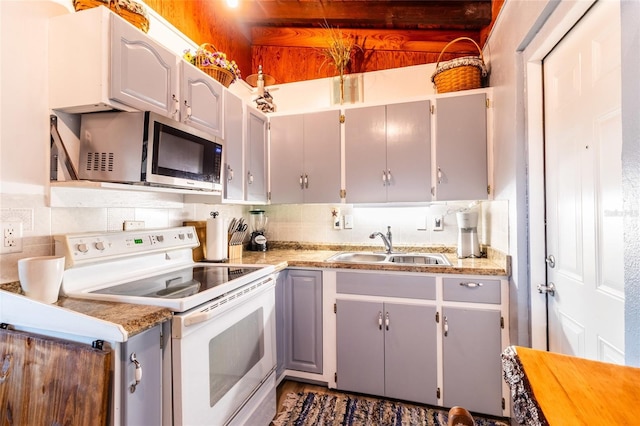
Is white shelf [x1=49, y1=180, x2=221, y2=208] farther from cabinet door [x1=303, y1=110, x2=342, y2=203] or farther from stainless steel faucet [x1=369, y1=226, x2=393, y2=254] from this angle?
stainless steel faucet [x1=369, y1=226, x2=393, y2=254]

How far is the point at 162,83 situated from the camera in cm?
146

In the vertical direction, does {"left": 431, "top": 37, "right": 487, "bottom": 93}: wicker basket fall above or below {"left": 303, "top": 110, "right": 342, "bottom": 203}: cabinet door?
above

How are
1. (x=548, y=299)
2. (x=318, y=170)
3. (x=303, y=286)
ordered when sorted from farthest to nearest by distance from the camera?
(x=318, y=170) < (x=303, y=286) < (x=548, y=299)

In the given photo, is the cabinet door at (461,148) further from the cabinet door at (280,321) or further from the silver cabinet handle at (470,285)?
the cabinet door at (280,321)

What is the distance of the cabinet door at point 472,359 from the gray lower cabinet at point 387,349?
9 cm

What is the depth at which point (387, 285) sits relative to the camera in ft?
6.18

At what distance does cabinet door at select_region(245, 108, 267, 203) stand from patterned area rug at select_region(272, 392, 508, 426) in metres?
1.46

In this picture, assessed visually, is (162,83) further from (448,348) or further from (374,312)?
(448,348)

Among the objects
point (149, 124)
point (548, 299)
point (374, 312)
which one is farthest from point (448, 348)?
point (149, 124)

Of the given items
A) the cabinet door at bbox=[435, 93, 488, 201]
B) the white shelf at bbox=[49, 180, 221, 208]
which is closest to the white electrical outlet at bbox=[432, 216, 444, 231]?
the cabinet door at bbox=[435, 93, 488, 201]

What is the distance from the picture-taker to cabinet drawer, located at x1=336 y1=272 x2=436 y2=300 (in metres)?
1.81

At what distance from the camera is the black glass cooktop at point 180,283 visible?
1.23m

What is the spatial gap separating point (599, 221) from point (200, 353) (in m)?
1.59

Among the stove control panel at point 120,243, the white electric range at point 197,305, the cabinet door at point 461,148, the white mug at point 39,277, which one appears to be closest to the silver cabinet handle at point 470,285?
the cabinet door at point 461,148
